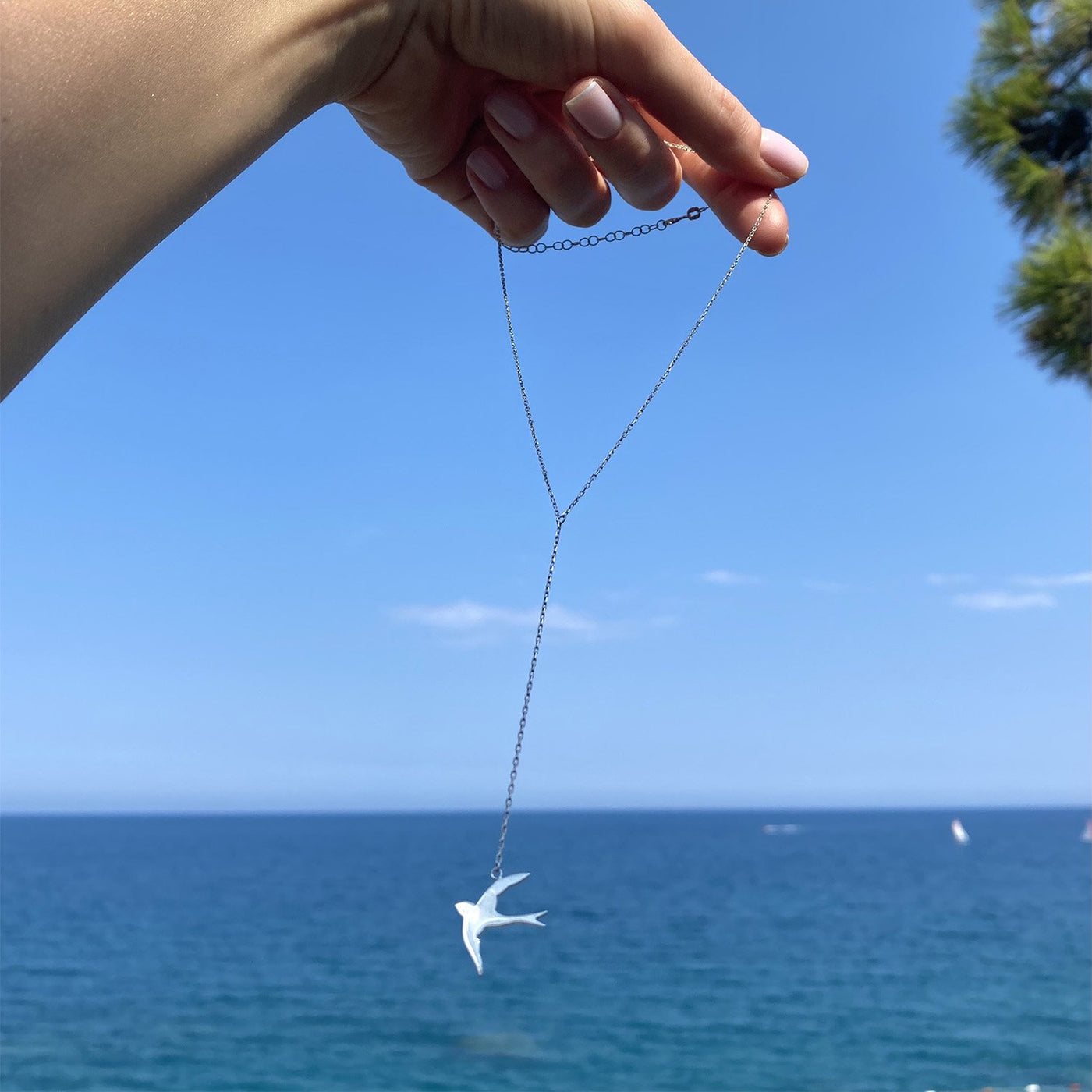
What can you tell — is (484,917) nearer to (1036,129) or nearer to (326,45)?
(326,45)

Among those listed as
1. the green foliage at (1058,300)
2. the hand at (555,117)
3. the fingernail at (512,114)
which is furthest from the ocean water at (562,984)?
the fingernail at (512,114)

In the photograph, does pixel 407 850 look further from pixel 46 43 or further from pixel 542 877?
pixel 46 43

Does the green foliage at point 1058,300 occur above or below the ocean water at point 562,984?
above

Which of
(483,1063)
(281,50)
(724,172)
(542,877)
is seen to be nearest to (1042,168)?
(724,172)

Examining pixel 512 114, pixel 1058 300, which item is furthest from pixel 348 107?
pixel 1058 300

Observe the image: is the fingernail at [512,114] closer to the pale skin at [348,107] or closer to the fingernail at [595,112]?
the pale skin at [348,107]

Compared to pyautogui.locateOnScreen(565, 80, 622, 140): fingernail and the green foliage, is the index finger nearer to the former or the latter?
pyautogui.locateOnScreen(565, 80, 622, 140): fingernail
